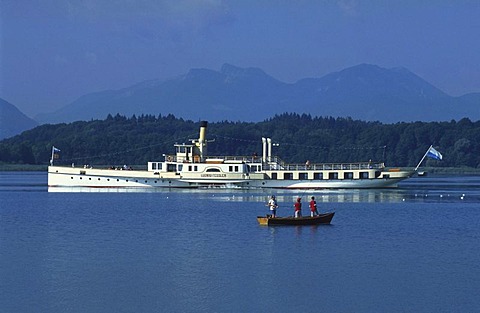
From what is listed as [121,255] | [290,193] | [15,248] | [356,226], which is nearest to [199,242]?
[121,255]

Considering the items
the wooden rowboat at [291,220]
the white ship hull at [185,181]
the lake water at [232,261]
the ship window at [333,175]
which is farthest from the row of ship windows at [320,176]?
the wooden rowboat at [291,220]

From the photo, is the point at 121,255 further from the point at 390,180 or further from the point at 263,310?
the point at 390,180

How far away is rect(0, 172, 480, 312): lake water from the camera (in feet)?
132

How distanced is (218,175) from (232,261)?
225ft

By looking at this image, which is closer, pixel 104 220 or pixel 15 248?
pixel 15 248

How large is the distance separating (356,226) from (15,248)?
26195mm

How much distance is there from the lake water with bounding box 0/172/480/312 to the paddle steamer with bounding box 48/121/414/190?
33.0m

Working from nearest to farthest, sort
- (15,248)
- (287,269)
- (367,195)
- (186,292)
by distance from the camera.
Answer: (186,292) < (287,269) < (15,248) < (367,195)

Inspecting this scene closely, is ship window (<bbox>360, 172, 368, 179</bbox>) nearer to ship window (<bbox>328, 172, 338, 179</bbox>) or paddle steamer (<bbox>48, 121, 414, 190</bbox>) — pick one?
paddle steamer (<bbox>48, 121, 414, 190</bbox>)

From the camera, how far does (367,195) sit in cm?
11012

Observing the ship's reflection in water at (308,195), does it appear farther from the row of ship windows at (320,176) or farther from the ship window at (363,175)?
the row of ship windows at (320,176)

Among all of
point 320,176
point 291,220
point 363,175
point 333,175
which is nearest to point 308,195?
point 320,176

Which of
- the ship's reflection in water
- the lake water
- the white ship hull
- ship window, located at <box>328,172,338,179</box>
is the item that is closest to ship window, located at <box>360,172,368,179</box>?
the white ship hull

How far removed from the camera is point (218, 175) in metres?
119
